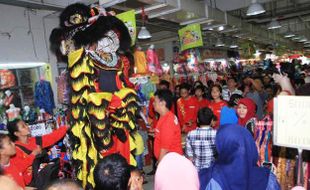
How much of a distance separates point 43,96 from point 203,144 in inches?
163

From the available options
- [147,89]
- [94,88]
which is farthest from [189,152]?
[147,89]

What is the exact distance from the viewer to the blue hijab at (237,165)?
67.4 inches

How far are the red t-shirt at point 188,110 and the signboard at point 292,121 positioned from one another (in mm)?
3318

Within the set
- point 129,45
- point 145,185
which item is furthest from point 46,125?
point 129,45

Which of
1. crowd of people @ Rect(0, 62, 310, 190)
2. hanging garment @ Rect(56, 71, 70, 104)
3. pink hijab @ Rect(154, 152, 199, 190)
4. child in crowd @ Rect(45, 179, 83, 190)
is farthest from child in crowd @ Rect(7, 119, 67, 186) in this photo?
pink hijab @ Rect(154, 152, 199, 190)

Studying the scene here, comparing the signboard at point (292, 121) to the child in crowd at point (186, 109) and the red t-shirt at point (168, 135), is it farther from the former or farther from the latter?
the child in crowd at point (186, 109)

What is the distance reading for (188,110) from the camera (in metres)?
5.22

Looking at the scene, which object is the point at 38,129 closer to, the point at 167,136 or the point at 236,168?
the point at 167,136

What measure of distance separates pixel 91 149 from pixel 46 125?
2695 mm

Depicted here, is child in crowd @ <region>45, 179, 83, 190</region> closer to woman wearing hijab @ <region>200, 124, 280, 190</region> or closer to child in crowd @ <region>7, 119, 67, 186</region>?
woman wearing hijab @ <region>200, 124, 280, 190</region>

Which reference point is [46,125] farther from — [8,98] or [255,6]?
[255,6]

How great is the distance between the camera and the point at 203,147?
2.88 m

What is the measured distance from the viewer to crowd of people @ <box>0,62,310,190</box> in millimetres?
1581

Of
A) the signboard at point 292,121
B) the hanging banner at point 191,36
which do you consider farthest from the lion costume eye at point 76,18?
the hanging banner at point 191,36
